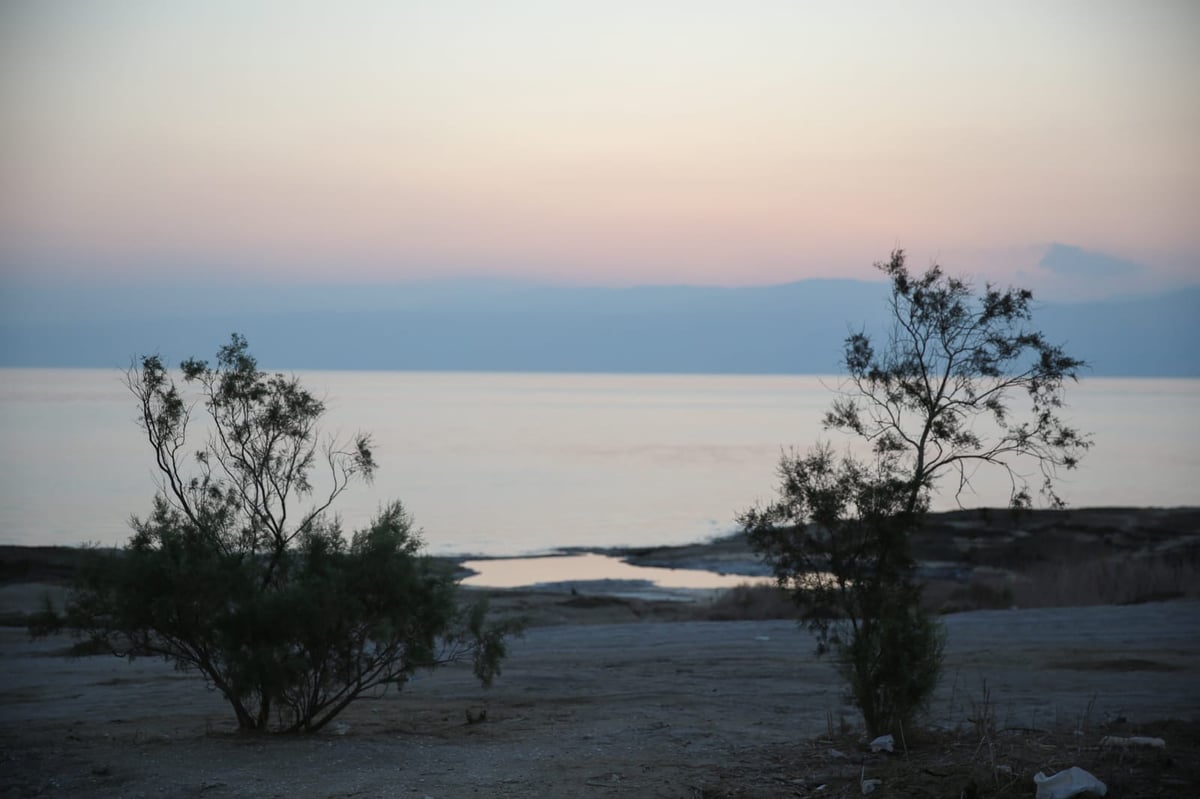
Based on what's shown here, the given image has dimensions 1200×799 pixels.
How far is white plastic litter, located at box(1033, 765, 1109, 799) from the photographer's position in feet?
28.4

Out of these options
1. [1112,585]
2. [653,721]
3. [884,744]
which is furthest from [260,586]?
[1112,585]

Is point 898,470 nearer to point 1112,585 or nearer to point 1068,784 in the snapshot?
point 1068,784

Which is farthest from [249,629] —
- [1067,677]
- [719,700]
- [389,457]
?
[389,457]

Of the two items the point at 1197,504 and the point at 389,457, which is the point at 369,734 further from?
the point at 389,457

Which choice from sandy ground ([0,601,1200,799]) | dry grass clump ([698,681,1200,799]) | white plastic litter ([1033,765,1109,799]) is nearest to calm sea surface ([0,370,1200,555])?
sandy ground ([0,601,1200,799])

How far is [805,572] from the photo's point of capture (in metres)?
13.7

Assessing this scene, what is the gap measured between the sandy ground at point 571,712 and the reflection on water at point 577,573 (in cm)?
1406

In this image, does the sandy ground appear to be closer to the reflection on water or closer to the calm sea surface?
the calm sea surface

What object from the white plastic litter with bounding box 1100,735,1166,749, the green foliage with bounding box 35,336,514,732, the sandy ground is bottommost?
the sandy ground

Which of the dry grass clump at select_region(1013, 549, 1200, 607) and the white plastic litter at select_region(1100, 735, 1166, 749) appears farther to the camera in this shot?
the dry grass clump at select_region(1013, 549, 1200, 607)

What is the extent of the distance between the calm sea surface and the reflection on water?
2.91m

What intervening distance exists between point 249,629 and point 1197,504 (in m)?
58.0

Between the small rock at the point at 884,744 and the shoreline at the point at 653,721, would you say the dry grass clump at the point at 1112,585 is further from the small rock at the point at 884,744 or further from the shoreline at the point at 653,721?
the small rock at the point at 884,744

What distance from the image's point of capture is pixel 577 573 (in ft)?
131
